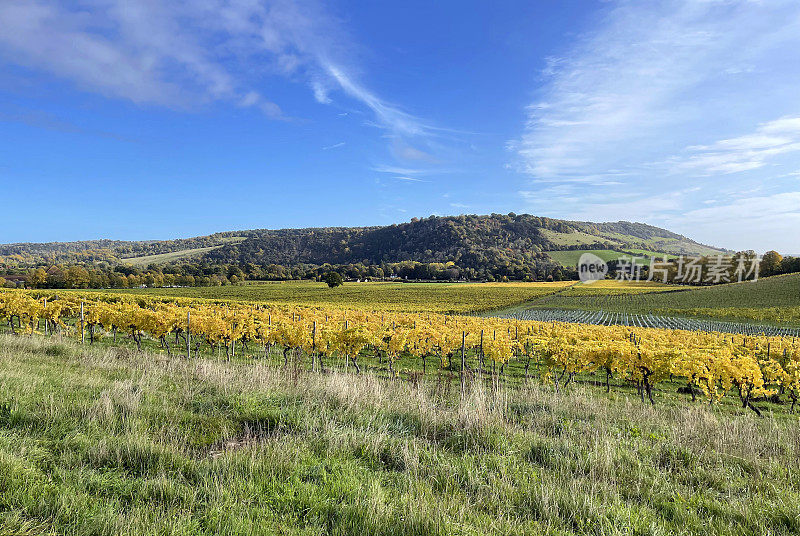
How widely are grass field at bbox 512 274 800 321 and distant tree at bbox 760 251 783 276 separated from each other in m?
22.6

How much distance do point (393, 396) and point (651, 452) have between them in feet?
12.6

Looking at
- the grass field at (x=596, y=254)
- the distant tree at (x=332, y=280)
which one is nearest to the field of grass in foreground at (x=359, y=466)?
the distant tree at (x=332, y=280)

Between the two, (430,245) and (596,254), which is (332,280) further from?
(596,254)

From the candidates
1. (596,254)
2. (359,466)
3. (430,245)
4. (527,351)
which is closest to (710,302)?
(527,351)

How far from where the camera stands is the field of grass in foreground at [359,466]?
10.1 ft

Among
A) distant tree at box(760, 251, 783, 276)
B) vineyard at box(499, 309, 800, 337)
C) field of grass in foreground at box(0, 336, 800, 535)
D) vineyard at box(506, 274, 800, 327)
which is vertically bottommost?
vineyard at box(499, 309, 800, 337)

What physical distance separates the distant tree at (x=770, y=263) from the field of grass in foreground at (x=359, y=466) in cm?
10903

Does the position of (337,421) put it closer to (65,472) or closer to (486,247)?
(65,472)

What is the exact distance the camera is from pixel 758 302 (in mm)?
53344

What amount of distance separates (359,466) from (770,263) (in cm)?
11833

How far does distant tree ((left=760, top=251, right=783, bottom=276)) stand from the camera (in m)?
84.3

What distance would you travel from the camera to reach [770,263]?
86625 mm

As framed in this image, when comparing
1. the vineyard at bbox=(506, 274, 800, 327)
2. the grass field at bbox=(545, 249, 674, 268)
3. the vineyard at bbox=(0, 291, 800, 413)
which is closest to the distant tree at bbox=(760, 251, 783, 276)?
the vineyard at bbox=(506, 274, 800, 327)

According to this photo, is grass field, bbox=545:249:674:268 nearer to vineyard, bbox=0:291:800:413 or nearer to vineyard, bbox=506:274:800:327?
vineyard, bbox=506:274:800:327
